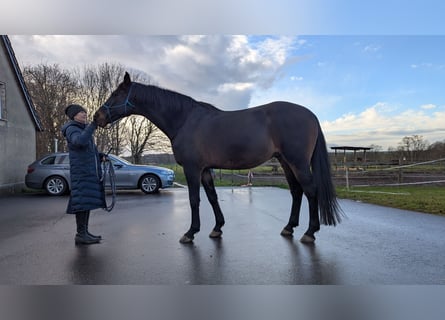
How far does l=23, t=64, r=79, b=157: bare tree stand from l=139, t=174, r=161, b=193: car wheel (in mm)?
7736

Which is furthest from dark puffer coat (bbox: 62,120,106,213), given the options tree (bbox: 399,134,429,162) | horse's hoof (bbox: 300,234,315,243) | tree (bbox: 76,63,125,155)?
tree (bbox: 399,134,429,162)

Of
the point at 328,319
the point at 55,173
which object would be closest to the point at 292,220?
the point at 328,319

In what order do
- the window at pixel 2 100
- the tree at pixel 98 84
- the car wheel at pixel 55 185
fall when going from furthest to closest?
the tree at pixel 98 84, the window at pixel 2 100, the car wheel at pixel 55 185

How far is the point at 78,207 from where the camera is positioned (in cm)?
363

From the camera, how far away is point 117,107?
3.81 metres

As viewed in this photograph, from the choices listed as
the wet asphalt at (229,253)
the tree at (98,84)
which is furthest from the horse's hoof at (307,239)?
the tree at (98,84)

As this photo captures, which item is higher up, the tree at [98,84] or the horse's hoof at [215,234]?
the tree at [98,84]

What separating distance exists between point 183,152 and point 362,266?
2.36 metres

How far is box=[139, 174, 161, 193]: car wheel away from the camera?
1024cm

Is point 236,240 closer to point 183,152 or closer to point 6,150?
point 183,152

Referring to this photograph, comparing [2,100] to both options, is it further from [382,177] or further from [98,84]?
[382,177]

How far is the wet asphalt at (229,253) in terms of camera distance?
2570mm

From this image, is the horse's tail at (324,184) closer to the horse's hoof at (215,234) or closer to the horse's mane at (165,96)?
the horse's hoof at (215,234)

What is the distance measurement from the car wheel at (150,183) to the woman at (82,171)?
6.45 m
